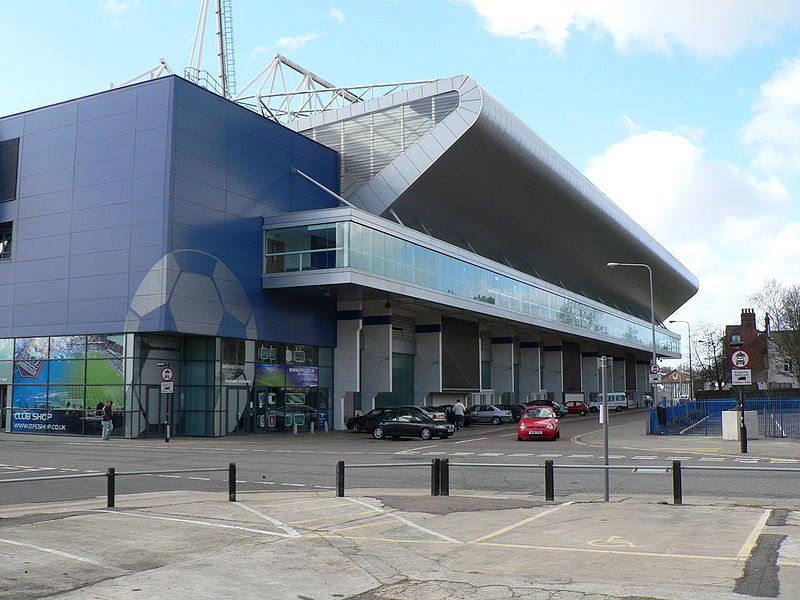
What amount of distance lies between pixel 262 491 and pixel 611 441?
20.9m

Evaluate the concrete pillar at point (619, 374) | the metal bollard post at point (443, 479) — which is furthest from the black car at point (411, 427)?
the concrete pillar at point (619, 374)

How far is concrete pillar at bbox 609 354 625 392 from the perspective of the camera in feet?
338

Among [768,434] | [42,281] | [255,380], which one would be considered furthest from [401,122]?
[768,434]

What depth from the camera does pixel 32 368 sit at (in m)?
40.9

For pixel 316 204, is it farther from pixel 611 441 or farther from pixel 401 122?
pixel 611 441

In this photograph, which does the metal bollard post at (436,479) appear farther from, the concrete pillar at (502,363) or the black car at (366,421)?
the concrete pillar at (502,363)

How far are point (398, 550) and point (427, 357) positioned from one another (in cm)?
4565

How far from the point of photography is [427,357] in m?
55.5

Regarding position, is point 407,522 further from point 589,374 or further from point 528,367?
point 589,374

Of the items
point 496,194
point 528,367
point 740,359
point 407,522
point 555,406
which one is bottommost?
point 407,522

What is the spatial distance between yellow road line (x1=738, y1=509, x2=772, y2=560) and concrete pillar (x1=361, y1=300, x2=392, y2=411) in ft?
122

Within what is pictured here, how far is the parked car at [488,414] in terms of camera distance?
52.2 meters

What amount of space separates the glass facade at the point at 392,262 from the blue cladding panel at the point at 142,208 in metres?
1.94

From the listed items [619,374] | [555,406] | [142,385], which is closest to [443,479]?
[142,385]
